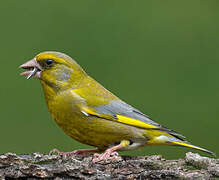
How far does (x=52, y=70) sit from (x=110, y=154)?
115 cm

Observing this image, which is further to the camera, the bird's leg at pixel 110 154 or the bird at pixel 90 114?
the bird at pixel 90 114

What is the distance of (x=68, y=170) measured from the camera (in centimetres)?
450

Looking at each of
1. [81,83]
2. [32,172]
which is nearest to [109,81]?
[81,83]

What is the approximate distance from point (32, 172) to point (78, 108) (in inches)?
48.4

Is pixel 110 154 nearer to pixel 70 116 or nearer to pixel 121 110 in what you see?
A: pixel 70 116

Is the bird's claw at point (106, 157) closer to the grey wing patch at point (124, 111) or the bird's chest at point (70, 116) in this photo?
the bird's chest at point (70, 116)

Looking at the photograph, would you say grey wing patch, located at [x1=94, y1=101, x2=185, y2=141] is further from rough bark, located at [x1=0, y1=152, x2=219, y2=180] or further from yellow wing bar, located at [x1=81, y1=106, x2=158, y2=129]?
rough bark, located at [x1=0, y1=152, x2=219, y2=180]

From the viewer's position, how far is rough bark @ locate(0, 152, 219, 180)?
443 centimetres

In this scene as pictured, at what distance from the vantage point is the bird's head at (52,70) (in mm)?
5719

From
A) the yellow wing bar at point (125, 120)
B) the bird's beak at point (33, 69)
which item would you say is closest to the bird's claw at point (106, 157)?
the yellow wing bar at point (125, 120)

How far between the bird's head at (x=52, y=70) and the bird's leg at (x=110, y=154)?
0.84m

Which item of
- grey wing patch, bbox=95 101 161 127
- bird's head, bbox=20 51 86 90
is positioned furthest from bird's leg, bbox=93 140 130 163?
bird's head, bbox=20 51 86 90

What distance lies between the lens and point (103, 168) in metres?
4.82

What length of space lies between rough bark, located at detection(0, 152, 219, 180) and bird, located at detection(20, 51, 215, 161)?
367mm
